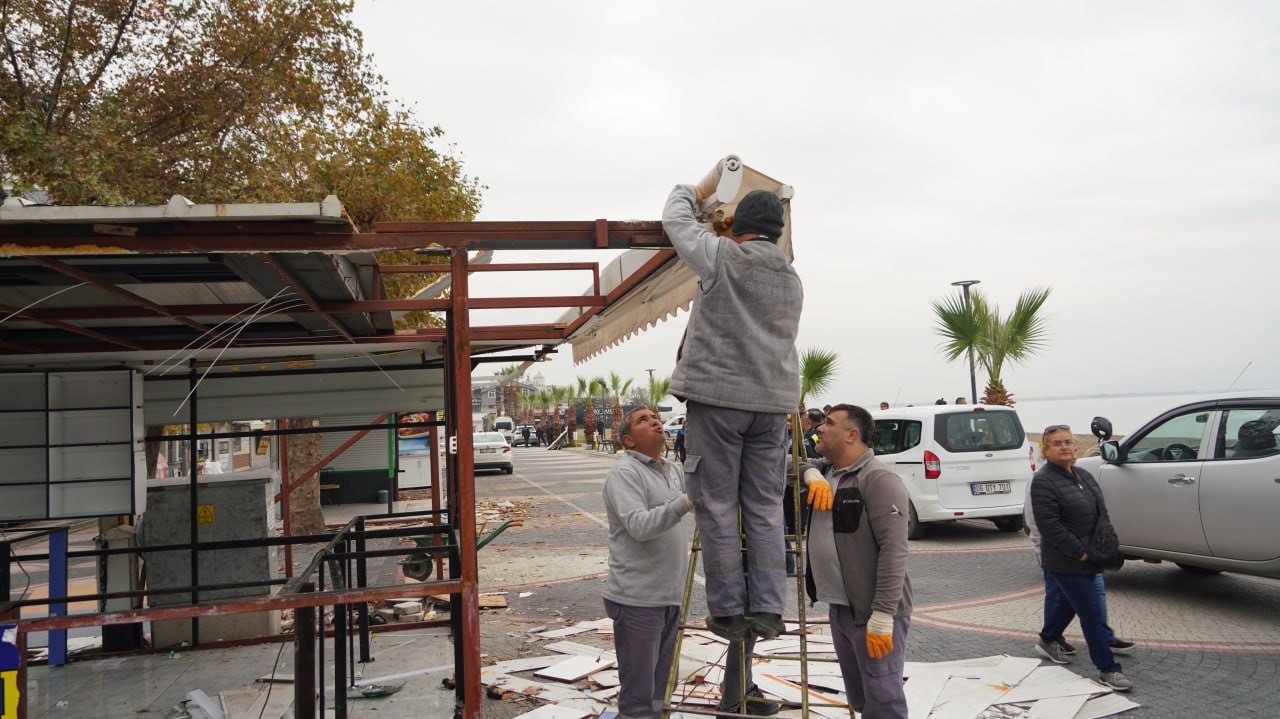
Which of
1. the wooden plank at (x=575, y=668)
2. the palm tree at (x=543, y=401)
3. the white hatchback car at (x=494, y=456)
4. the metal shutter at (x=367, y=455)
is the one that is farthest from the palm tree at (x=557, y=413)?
the wooden plank at (x=575, y=668)

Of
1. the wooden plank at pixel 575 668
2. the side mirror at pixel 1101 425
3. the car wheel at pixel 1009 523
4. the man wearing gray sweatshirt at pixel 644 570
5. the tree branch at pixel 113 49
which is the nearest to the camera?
the man wearing gray sweatshirt at pixel 644 570

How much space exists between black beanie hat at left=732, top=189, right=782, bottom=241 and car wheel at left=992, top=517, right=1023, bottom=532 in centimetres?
979

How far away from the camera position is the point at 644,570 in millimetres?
3795

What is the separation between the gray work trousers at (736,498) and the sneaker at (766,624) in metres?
0.02

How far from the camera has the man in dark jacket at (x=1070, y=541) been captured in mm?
5301

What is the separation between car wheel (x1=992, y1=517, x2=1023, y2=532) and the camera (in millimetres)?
11680

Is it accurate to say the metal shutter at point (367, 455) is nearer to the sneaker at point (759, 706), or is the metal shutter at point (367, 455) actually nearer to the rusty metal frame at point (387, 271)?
the rusty metal frame at point (387, 271)

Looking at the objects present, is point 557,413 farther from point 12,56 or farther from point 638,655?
point 638,655

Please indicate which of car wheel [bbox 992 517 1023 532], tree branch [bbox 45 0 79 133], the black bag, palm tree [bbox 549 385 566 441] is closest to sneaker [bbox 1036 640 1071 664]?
the black bag

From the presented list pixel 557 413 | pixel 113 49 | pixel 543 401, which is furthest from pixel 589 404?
pixel 113 49

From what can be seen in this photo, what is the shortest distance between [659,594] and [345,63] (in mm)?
11309

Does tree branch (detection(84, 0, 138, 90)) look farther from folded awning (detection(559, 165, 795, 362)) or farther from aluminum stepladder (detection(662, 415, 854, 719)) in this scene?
aluminum stepladder (detection(662, 415, 854, 719))

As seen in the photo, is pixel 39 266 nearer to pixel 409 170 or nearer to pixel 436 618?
pixel 436 618

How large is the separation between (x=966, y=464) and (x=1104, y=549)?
5913mm
